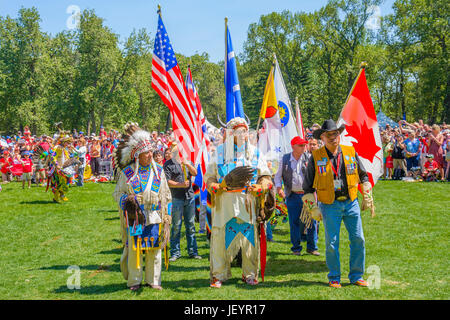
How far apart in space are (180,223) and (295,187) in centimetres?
217

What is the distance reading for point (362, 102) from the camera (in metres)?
6.99

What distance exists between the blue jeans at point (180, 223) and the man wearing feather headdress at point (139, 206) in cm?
166

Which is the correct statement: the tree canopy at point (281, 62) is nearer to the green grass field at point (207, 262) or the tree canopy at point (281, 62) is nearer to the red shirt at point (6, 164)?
the red shirt at point (6, 164)

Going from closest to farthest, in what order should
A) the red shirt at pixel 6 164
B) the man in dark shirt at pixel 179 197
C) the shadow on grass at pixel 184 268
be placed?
the shadow on grass at pixel 184 268 < the man in dark shirt at pixel 179 197 < the red shirt at pixel 6 164

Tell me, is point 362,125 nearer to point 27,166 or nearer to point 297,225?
point 297,225

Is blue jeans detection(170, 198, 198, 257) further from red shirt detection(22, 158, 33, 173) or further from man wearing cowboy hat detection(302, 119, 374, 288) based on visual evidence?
red shirt detection(22, 158, 33, 173)

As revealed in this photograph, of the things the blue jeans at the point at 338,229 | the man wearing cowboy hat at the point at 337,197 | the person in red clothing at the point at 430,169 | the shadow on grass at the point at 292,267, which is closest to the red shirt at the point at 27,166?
the shadow on grass at the point at 292,267

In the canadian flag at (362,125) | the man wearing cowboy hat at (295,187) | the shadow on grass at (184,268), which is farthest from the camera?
the man wearing cowboy hat at (295,187)

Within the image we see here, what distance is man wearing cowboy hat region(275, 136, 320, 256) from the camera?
25.0 ft

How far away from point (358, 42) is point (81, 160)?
121ft

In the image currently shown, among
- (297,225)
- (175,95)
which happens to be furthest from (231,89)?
(297,225)

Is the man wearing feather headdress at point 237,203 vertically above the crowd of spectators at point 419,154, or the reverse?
the crowd of spectators at point 419,154

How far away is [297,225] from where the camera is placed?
778cm

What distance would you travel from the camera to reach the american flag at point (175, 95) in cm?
727
